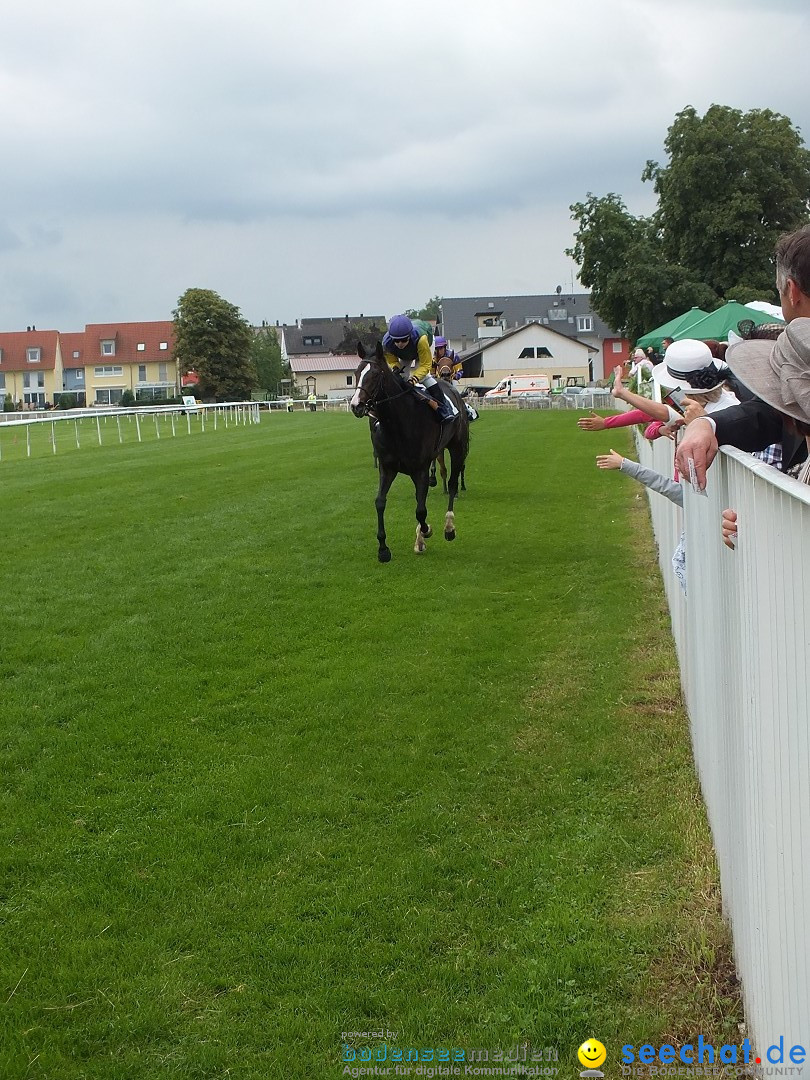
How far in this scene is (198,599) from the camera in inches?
385

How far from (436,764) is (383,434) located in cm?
613

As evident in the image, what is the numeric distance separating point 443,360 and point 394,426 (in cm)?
482

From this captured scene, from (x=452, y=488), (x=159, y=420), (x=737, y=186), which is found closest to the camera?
(x=452, y=488)

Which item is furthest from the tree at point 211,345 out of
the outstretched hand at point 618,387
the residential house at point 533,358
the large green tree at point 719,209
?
the outstretched hand at point 618,387

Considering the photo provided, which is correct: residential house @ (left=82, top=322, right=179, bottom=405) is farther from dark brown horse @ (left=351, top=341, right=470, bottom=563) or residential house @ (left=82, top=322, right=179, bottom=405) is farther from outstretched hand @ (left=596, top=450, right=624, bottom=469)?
outstretched hand @ (left=596, top=450, right=624, bottom=469)

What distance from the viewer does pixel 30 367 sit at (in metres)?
107

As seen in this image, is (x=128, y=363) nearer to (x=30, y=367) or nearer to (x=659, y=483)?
(x=30, y=367)

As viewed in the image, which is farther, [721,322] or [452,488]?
[721,322]

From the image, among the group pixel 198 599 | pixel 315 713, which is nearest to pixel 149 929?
pixel 315 713

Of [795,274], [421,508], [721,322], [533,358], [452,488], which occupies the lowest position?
[421,508]

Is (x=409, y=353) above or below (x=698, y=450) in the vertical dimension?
above

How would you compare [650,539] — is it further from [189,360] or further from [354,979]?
[189,360]

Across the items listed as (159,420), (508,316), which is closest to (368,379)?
(159,420)

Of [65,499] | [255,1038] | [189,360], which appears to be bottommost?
[255,1038]
